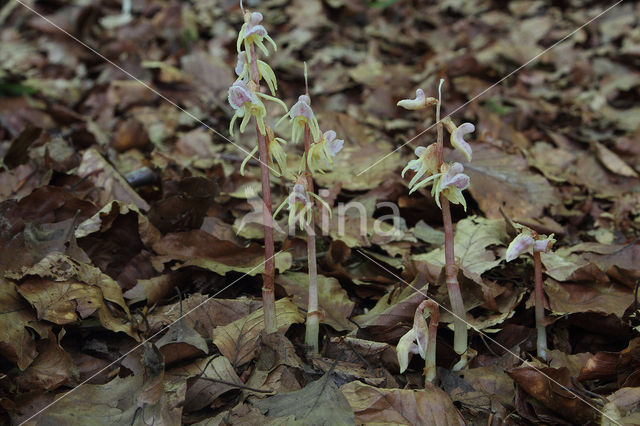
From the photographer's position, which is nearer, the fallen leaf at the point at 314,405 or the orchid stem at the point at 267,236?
the fallen leaf at the point at 314,405

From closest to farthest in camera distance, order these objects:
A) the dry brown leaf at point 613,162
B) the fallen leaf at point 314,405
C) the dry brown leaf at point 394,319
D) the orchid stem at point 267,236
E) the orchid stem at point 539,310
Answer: the fallen leaf at point 314,405
the orchid stem at point 267,236
the orchid stem at point 539,310
the dry brown leaf at point 394,319
the dry brown leaf at point 613,162

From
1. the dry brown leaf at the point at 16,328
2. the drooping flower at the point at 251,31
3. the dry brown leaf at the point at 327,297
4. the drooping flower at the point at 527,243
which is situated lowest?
the dry brown leaf at the point at 327,297

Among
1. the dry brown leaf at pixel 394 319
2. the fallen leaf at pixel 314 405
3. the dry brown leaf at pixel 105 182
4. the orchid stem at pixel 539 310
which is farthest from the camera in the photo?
the dry brown leaf at pixel 105 182

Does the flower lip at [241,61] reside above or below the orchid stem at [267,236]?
above

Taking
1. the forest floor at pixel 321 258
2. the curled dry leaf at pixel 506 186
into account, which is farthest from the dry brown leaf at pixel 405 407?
the curled dry leaf at pixel 506 186

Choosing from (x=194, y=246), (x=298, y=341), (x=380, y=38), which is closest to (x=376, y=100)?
(x=380, y=38)

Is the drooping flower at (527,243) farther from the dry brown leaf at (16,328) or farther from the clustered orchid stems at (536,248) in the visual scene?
the dry brown leaf at (16,328)

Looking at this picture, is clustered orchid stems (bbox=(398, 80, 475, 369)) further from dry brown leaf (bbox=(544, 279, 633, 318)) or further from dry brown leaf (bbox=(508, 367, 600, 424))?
dry brown leaf (bbox=(544, 279, 633, 318))
